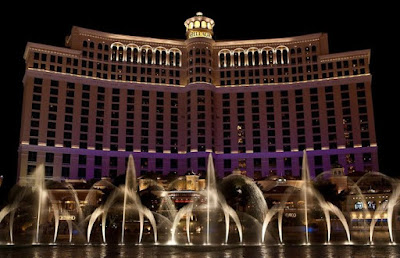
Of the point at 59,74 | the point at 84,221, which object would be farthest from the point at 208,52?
the point at 84,221

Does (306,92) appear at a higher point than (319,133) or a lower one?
higher

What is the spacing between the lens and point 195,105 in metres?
108

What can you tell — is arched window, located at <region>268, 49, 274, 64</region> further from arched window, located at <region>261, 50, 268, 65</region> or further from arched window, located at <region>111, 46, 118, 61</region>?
arched window, located at <region>111, 46, 118, 61</region>

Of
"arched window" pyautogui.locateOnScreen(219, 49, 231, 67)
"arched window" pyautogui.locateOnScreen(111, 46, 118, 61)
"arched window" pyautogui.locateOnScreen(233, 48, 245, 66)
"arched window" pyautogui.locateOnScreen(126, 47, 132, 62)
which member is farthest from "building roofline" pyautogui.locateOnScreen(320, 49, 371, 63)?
"arched window" pyautogui.locateOnScreen(111, 46, 118, 61)

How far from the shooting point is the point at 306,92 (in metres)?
109

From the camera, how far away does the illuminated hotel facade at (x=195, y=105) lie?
10119 centimetres

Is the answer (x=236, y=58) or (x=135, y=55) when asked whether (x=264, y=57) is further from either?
(x=135, y=55)

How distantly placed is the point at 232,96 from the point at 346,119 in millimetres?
29644

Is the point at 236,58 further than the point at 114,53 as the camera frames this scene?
Yes

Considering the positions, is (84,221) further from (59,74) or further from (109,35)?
(109,35)

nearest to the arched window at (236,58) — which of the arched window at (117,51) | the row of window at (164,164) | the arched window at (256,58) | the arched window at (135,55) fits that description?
the arched window at (256,58)

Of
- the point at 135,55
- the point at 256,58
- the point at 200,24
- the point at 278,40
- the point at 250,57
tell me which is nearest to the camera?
the point at 135,55

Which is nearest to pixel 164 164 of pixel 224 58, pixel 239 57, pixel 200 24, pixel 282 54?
pixel 224 58

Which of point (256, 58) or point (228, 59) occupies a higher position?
point (228, 59)
